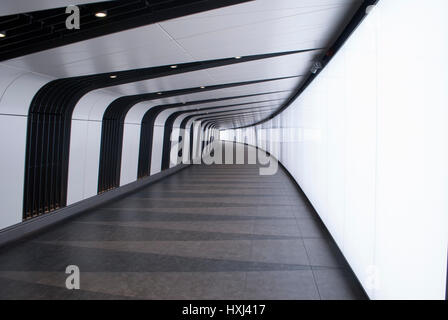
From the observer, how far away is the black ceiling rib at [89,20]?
426cm

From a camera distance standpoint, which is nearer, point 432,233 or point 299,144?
point 432,233

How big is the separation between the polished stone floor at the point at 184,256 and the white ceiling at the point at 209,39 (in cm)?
303

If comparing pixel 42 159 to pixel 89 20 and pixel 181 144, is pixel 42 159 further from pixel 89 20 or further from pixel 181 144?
pixel 181 144

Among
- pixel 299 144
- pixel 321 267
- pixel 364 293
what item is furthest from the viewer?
pixel 299 144

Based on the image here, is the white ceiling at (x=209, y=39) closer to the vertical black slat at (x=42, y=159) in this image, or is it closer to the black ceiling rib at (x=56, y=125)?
the black ceiling rib at (x=56, y=125)

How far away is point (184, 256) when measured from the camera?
5738 millimetres

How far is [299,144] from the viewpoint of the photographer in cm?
1245

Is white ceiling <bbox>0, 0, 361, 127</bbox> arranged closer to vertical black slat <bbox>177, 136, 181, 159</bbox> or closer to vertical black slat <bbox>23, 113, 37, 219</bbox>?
vertical black slat <bbox>23, 113, 37, 219</bbox>

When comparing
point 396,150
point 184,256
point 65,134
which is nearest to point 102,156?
point 65,134

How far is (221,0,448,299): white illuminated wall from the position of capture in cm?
246

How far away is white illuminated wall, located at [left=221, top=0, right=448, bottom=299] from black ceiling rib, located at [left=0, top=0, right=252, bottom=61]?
1772 millimetres
